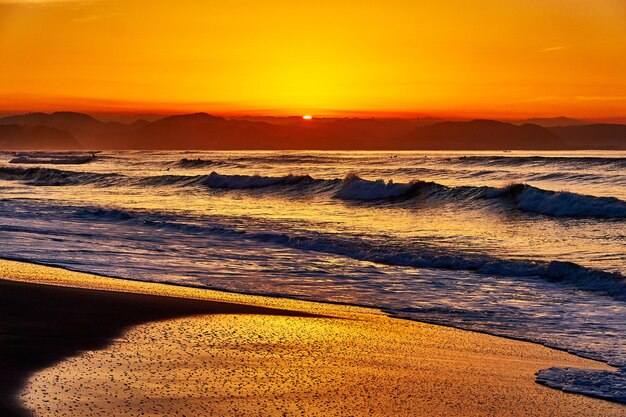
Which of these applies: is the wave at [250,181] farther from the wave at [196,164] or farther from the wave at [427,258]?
the wave at [427,258]

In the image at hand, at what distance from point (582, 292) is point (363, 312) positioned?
13.8 feet

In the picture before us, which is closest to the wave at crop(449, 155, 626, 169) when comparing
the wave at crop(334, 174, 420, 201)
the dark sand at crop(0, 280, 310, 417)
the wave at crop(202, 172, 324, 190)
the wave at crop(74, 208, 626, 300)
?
the wave at crop(334, 174, 420, 201)

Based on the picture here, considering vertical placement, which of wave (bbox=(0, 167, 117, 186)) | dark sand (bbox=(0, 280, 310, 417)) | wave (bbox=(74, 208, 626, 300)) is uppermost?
dark sand (bbox=(0, 280, 310, 417))

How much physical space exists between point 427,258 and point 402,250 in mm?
1357

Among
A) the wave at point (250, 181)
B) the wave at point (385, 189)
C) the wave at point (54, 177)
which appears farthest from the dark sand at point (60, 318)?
the wave at point (54, 177)

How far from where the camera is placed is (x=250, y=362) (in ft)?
26.6

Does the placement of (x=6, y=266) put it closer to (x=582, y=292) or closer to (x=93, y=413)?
(x=93, y=413)

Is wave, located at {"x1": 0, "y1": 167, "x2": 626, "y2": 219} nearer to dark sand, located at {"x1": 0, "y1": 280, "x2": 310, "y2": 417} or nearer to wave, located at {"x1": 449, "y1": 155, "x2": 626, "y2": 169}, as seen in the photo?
wave, located at {"x1": 449, "y1": 155, "x2": 626, "y2": 169}

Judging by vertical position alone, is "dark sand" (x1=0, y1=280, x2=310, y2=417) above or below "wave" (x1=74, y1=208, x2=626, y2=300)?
above

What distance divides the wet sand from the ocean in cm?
76

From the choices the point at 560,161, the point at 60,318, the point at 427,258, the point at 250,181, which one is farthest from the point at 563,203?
the point at 560,161

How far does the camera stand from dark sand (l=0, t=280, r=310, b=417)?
768 centimetres

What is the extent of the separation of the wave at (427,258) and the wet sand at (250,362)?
4786 millimetres

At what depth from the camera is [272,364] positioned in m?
8.02
